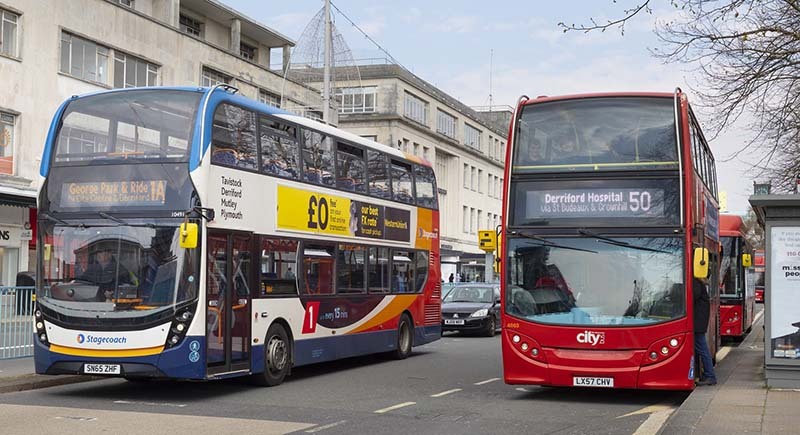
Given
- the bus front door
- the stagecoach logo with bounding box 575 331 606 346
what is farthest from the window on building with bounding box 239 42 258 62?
the stagecoach logo with bounding box 575 331 606 346

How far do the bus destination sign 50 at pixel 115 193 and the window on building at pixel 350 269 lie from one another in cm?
490

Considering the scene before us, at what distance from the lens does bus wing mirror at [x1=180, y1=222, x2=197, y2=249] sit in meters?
12.9

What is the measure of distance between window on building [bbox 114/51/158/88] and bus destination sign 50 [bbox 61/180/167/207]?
23042 mm

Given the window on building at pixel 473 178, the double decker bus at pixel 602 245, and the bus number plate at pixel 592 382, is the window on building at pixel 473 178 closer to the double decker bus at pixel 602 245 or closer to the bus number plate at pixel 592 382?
the double decker bus at pixel 602 245

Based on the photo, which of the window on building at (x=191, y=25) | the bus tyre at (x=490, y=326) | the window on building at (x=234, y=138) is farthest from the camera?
the window on building at (x=191, y=25)

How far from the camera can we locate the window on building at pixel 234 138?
45.1 feet

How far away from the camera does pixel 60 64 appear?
3309 cm

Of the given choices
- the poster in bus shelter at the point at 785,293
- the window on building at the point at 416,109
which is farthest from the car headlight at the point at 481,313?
the window on building at the point at 416,109

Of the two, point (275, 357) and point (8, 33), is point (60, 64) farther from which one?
point (275, 357)

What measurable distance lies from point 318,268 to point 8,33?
61.5ft

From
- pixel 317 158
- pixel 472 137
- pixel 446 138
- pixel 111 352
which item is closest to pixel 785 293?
pixel 317 158

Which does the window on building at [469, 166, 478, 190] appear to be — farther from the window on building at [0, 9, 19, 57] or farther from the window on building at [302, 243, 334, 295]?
the window on building at [302, 243, 334, 295]

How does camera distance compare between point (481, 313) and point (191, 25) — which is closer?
point (481, 313)

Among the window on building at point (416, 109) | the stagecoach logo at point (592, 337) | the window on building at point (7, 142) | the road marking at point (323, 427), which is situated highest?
the window on building at point (416, 109)
